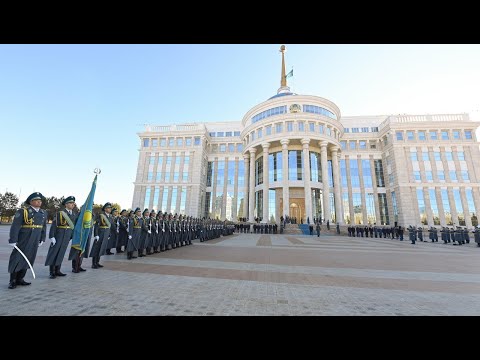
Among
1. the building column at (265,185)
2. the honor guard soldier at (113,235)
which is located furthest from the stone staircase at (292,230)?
the honor guard soldier at (113,235)

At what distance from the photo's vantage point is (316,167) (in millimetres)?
39969

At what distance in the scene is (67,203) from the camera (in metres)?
6.42

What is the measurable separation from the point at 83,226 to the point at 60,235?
2.36 feet

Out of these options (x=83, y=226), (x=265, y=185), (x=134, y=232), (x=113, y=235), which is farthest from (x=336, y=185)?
(x=83, y=226)

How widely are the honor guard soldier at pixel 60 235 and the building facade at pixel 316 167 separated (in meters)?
31.4

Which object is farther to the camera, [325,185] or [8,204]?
[8,204]

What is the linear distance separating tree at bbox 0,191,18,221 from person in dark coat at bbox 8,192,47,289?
76770 millimetres

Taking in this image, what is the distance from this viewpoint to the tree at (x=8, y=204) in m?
57.2

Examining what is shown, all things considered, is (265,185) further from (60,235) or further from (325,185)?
(60,235)
